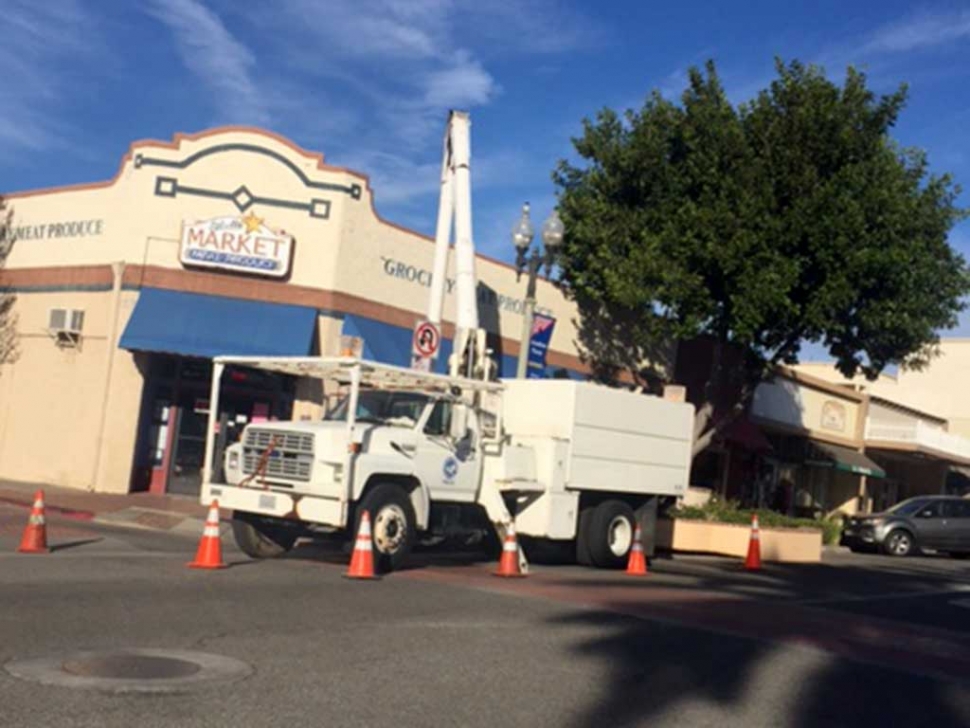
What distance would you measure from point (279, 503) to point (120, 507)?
324 inches

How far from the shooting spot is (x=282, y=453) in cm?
1372

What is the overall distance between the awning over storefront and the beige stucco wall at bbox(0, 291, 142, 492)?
24.2 meters

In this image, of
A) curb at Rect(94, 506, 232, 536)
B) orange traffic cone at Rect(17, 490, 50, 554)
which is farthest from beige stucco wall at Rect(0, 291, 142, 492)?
orange traffic cone at Rect(17, 490, 50, 554)

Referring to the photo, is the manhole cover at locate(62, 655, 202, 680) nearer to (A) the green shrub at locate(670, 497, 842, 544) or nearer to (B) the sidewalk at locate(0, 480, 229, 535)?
(B) the sidewalk at locate(0, 480, 229, 535)

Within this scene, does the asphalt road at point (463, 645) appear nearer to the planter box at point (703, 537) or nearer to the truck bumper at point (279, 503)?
the truck bumper at point (279, 503)

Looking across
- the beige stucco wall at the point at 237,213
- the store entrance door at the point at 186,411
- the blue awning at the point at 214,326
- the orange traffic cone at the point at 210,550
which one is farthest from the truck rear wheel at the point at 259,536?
the beige stucco wall at the point at 237,213

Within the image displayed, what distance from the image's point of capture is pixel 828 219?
23.1 metres

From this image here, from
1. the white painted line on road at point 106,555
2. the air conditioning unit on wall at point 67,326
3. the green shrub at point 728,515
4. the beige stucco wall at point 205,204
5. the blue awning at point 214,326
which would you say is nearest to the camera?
the white painted line on road at point 106,555

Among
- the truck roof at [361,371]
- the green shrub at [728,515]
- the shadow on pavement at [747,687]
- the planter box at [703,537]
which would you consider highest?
the truck roof at [361,371]

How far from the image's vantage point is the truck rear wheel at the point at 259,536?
47.1 ft

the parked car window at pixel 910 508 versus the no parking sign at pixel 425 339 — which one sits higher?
the no parking sign at pixel 425 339

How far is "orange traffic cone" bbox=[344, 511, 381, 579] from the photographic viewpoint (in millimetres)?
12648

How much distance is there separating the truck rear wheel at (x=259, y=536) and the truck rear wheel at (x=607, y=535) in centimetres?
440

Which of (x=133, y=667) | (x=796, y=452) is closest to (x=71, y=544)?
(x=133, y=667)
